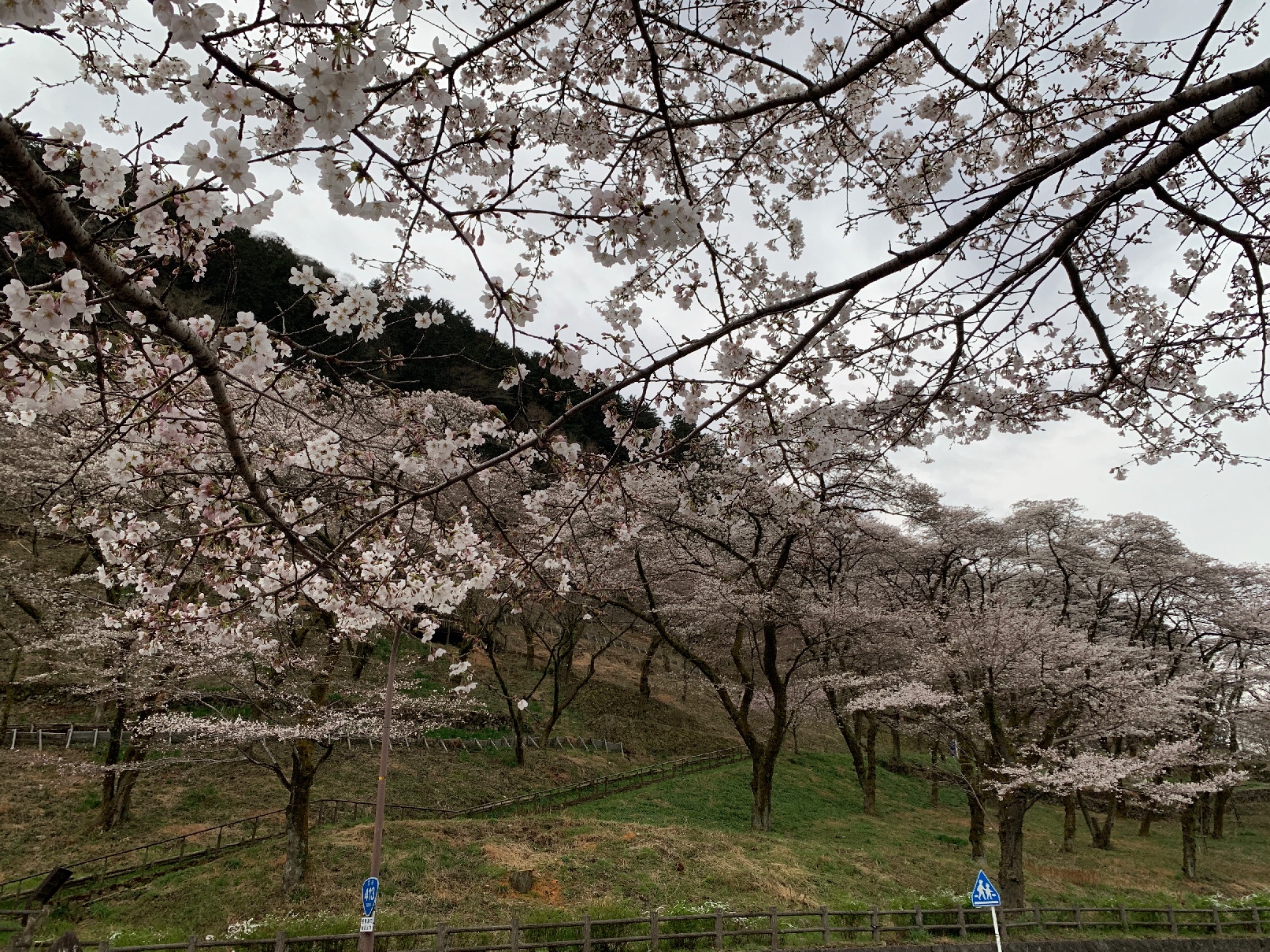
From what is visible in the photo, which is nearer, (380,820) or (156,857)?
(380,820)

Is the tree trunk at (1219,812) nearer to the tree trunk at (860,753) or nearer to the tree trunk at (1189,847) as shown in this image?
the tree trunk at (1189,847)

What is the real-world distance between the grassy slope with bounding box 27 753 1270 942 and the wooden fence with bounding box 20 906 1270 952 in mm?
450

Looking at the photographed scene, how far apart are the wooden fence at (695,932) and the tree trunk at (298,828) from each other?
1975mm

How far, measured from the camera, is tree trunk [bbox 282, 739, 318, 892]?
962 centimetres

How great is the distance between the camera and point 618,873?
408 inches

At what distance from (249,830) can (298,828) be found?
3.83 metres

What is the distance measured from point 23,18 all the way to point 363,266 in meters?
1.90

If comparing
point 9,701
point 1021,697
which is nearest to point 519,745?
point 9,701

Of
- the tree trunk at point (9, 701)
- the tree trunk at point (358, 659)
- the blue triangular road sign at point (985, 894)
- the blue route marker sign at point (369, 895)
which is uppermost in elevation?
the tree trunk at point (358, 659)

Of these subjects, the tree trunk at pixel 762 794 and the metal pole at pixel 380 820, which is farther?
the tree trunk at pixel 762 794

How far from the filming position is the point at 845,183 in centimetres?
391

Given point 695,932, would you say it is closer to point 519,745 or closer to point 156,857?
point 156,857

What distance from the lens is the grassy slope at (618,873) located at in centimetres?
903

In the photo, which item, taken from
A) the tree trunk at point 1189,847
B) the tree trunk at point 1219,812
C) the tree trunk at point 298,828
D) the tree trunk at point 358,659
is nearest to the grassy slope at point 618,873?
the tree trunk at point 298,828
